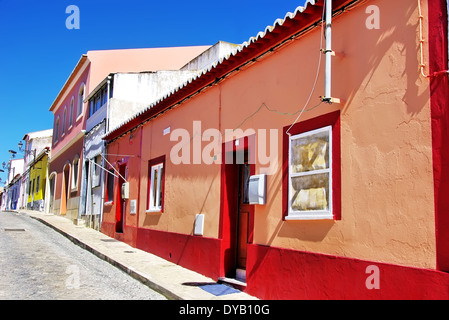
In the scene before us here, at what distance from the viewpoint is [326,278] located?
17.4ft

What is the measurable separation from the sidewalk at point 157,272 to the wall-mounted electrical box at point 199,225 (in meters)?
0.76

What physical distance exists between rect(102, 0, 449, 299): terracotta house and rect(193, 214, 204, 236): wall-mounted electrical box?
0.06ft

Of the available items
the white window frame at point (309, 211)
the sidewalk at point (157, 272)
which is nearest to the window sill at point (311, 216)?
the white window frame at point (309, 211)

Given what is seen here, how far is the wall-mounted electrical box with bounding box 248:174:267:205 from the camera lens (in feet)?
21.7

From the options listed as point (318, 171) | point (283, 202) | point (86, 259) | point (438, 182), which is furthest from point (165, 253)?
point (438, 182)

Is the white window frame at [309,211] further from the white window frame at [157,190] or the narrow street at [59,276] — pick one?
the white window frame at [157,190]

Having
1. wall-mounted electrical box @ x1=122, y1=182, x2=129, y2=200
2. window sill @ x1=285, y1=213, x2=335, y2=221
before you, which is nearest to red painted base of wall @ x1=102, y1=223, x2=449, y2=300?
window sill @ x1=285, y1=213, x2=335, y2=221

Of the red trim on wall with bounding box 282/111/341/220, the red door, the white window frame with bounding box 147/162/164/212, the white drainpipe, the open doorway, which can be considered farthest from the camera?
the red door

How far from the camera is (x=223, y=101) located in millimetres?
8211

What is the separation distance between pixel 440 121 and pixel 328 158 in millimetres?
1582

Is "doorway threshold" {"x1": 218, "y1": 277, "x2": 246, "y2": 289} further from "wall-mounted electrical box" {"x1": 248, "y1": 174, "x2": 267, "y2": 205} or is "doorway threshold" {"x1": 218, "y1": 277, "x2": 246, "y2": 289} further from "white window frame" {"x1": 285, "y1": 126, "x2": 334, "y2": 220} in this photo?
"white window frame" {"x1": 285, "y1": 126, "x2": 334, "y2": 220}

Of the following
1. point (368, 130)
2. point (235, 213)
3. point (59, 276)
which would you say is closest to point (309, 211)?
point (368, 130)

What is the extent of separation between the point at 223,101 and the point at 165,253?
12.6ft
